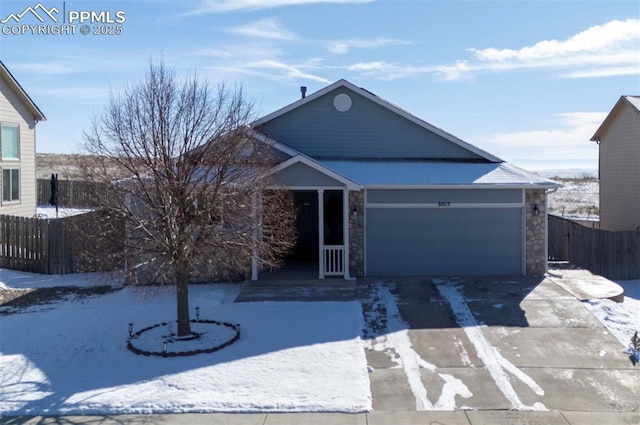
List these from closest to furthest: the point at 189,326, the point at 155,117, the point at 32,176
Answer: the point at 155,117 → the point at 189,326 → the point at 32,176

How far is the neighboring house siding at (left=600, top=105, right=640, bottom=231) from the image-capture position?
1962 centimetres

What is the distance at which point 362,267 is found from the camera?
1523 cm

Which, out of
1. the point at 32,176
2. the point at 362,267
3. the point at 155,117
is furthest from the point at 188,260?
the point at 32,176

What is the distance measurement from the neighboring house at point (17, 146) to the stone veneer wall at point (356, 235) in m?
12.9

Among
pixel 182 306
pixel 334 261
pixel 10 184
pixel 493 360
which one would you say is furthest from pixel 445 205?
pixel 10 184

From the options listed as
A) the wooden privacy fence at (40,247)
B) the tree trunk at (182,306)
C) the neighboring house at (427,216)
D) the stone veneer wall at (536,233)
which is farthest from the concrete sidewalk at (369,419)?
the wooden privacy fence at (40,247)

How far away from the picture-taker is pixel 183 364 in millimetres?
9148

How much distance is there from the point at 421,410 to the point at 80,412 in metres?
4.59

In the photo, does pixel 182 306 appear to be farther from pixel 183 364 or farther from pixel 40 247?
pixel 40 247

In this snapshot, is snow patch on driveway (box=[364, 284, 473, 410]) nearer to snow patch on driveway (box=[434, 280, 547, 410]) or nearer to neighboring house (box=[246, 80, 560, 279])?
snow patch on driveway (box=[434, 280, 547, 410])

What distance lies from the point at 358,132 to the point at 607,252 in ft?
28.3

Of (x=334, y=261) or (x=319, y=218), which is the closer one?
(x=319, y=218)

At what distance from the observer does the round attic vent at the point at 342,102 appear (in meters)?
16.6

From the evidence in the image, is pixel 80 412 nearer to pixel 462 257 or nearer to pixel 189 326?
pixel 189 326
